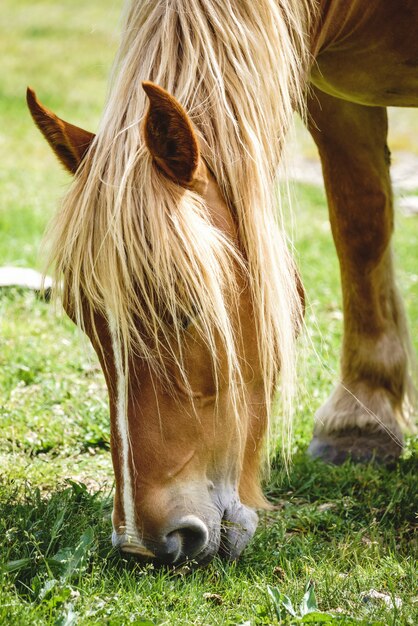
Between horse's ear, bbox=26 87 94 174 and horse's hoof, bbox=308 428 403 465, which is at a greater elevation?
horse's ear, bbox=26 87 94 174

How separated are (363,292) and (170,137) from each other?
1800 millimetres

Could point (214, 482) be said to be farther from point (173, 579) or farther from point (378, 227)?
point (378, 227)

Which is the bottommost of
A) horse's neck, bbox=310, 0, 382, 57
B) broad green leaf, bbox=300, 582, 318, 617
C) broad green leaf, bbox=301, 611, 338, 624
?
broad green leaf, bbox=300, 582, 318, 617

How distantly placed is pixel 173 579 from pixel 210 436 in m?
0.45

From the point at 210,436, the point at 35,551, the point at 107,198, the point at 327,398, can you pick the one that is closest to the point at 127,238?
the point at 107,198

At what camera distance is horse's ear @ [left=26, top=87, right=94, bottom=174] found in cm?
247

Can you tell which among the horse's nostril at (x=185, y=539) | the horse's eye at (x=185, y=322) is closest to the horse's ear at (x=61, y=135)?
the horse's eye at (x=185, y=322)

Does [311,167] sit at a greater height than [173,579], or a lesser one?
greater

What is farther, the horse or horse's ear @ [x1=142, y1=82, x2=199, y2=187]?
the horse

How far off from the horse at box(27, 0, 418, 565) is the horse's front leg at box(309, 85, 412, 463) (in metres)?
0.84

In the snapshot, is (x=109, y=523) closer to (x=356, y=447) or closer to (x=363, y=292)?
(x=356, y=447)

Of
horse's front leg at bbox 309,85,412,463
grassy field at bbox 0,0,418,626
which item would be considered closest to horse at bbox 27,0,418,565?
grassy field at bbox 0,0,418,626

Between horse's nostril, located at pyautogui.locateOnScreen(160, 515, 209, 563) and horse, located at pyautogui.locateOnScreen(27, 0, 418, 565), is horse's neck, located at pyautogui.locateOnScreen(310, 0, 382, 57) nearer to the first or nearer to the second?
horse, located at pyautogui.locateOnScreen(27, 0, 418, 565)

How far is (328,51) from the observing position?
3.18m
